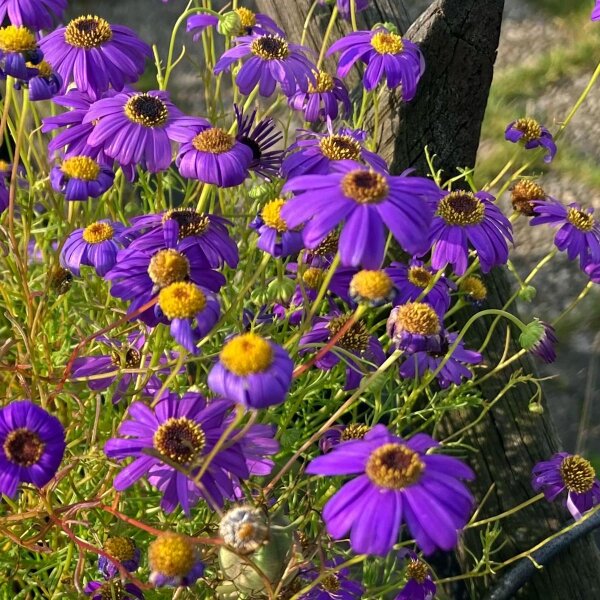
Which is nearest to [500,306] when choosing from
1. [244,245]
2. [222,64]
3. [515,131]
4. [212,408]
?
[515,131]

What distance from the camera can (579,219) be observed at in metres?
1.02

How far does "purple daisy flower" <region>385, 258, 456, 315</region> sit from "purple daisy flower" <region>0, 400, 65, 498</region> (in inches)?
15.6

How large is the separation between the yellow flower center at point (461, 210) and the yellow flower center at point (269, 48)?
30 centimetres

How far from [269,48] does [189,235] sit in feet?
1.14

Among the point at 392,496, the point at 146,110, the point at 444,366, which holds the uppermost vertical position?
the point at 146,110

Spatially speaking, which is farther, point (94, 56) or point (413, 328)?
point (94, 56)

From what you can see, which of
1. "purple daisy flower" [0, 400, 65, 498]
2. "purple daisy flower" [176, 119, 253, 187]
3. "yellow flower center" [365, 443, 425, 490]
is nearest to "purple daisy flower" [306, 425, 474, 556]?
"yellow flower center" [365, 443, 425, 490]

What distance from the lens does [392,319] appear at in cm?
72

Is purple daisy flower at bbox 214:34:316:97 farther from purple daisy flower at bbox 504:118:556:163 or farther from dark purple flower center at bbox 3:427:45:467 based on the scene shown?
dark purple flower center at bbox 3:427:45:467

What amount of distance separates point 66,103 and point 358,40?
378 millimetres

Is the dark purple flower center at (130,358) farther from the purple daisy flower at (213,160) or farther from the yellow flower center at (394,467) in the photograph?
the yellow flower center at (394,467)

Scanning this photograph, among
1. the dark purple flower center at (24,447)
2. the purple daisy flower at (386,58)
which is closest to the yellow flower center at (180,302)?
the dark purple flower center at (24,447)

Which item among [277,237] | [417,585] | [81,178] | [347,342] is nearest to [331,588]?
[417,585]

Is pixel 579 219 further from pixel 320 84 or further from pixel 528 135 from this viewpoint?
pixel 320 84
